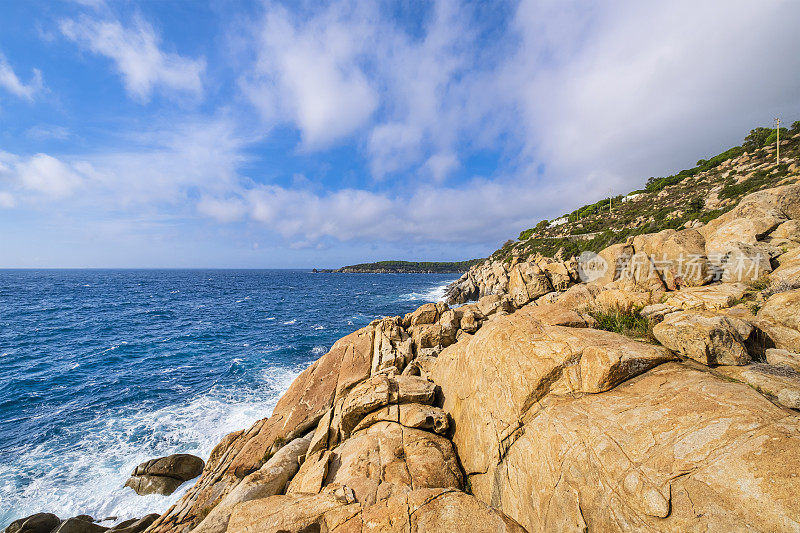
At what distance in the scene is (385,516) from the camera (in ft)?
18.6

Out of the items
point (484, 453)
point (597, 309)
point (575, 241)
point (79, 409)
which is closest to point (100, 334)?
point (79, 409)

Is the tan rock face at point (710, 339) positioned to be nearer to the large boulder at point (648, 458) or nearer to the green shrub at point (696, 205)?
the large boulder at point (648, 458)

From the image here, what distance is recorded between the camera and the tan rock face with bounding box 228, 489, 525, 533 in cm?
540

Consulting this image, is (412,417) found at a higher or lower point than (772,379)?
lower

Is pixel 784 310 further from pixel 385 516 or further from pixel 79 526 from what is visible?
pixel 79 526

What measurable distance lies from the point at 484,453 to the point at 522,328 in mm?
3641

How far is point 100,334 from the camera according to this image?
125 feet

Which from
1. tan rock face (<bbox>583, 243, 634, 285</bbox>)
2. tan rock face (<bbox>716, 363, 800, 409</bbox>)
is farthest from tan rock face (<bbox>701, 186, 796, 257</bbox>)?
tan rock face (<bbox>716, 363, 800, 409</bbox>)

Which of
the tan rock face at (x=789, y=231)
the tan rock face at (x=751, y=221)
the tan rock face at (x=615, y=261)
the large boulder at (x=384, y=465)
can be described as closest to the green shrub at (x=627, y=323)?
the large boulder at (x=384, y=465)

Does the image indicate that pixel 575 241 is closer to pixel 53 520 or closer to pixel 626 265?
pixel 626 265

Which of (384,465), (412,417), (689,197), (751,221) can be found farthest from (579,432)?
(689,197)

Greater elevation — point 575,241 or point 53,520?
point 575,241

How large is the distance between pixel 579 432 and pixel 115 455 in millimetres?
22787

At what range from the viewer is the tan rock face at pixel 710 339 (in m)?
6.08
